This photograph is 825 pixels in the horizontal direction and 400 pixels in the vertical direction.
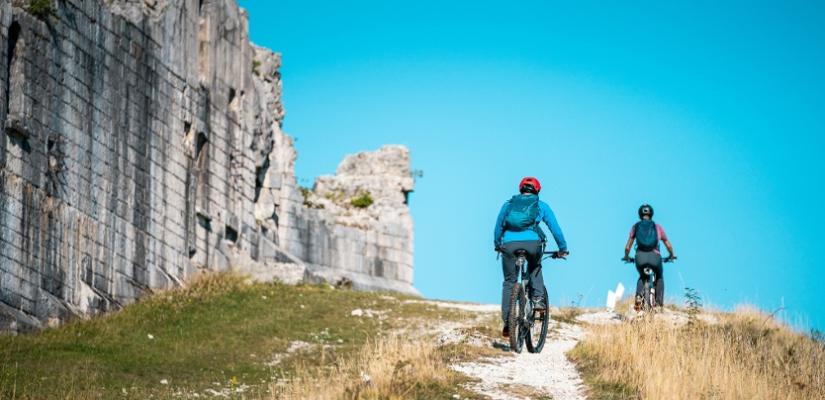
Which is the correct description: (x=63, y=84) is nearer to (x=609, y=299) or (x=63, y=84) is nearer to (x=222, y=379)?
(x=222, y=379)

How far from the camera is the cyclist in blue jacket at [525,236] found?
1352 centimetres

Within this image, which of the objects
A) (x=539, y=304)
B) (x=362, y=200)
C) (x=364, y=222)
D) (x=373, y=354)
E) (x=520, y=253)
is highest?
(x=362, y=200)

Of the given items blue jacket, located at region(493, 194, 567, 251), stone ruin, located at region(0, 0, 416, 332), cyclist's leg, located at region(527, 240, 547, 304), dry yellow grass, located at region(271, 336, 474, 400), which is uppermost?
stone ruin, located at region(0, 0, 416, 332)

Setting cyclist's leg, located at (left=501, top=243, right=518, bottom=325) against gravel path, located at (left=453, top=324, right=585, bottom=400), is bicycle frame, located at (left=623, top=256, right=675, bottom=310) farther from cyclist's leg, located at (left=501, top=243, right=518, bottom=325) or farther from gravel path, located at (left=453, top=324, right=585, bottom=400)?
cyclist's leg, located at (left=501, top=243, right=518, bottom=325)

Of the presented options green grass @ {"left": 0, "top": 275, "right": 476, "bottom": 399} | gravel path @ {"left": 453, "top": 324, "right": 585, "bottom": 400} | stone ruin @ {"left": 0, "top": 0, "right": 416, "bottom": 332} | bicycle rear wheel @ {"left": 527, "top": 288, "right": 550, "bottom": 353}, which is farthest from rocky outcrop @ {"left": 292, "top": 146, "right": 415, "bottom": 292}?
gravel path @ {"left": 453, "top": 324, "right": 585, "bottom": 400}

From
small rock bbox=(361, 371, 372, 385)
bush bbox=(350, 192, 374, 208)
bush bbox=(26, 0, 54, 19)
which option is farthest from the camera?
bush bbox=(350, 192, 374, 208)

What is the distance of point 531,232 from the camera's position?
13.7 m

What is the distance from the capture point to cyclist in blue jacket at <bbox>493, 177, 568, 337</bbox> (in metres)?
13.5

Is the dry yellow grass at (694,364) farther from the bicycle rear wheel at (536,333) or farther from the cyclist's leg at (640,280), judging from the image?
the cyclist's leg at (640,280)

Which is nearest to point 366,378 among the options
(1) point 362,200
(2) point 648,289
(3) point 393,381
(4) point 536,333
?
(3) point 393,381

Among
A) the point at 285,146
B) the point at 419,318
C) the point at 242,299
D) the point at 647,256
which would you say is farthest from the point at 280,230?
the point at 647,256

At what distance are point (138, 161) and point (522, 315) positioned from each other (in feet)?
31.1

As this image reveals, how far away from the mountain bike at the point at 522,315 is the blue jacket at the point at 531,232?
15 cm

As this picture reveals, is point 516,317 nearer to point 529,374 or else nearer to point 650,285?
point 529,374
